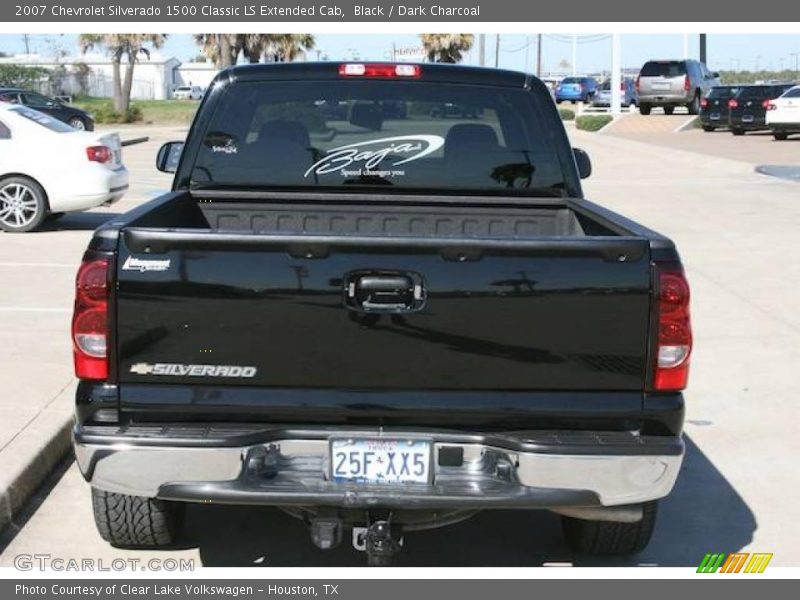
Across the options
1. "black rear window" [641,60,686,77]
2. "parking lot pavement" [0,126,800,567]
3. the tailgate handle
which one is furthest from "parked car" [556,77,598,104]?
the tailgate handle

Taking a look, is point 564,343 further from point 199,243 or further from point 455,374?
point 199,243

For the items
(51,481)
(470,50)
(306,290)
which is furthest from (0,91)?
(470,50)

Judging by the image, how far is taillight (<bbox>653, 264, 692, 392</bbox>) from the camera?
3924 millimetres

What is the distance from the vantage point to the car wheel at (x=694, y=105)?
4559 cm

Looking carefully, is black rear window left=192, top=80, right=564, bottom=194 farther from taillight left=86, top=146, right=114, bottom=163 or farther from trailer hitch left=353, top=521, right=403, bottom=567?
taillight left=86, top=146, right=114, bottom=163

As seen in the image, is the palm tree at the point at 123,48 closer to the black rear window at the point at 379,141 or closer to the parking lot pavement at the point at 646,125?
the parking lot pavement at the point at 646,125

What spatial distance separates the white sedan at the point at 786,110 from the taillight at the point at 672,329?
30.9 meters

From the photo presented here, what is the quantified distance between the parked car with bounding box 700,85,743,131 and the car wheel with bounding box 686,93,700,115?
6.58 m

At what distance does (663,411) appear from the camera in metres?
4.01

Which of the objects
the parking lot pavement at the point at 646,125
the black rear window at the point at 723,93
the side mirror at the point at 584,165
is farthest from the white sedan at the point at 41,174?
the parking lot pavement at the point at 646,125

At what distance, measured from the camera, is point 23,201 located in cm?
1364

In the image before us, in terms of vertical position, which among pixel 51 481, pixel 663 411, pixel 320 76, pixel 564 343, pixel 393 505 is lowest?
pixel 51 481

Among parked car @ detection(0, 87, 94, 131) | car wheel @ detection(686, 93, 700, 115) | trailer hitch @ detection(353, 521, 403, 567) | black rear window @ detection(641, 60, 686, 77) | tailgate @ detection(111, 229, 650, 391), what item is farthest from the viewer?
car wheel @ detection(686, 93, 700, 115)
